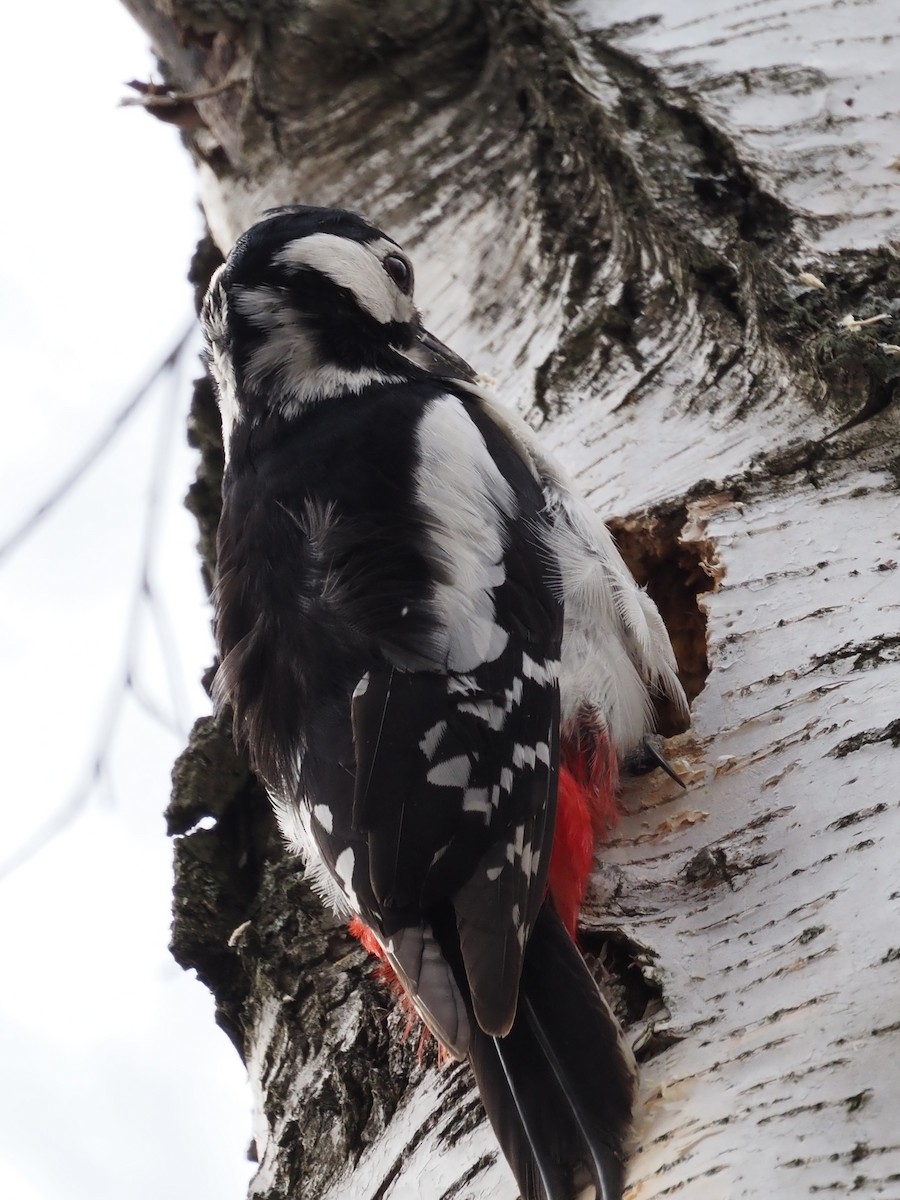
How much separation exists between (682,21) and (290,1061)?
76.0 inches

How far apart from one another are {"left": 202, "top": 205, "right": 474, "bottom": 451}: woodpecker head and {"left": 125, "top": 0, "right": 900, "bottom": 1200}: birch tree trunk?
23 centimetres

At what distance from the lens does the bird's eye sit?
7.28 ft

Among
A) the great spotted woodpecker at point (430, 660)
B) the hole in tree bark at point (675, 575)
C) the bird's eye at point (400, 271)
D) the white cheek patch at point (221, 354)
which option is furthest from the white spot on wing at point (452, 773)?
the bird's eye at point (400, 271)

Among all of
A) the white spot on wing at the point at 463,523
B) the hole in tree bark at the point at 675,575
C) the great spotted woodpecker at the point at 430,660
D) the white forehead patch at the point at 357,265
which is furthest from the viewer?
the white forehead patch at the point at 357,265

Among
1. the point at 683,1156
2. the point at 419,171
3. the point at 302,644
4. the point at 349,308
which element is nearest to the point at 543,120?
the point at 419,171

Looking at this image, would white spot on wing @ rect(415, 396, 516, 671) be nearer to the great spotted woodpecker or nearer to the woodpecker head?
the great spotted woodpecker

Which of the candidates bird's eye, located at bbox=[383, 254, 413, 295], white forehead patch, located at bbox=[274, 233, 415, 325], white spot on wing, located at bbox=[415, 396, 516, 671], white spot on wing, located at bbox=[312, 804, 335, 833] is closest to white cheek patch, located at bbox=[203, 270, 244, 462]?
white forehead patch, located at bbox=[274, 233, 415, 325]

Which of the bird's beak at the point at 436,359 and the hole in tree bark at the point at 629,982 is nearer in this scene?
the hole in tree bark at the point at 629,982

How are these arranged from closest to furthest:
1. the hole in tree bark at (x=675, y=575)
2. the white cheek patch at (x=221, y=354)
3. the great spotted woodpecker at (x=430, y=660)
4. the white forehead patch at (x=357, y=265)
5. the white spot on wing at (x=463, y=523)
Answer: the great spotted woodpecker at (x=430, y=660), the white spot on wing at (x=463, y=523), the hole in tree bark at (x=675, y=575), the white forehead patch at (x=357, y=265), the white cheek patch at (x=221, y=354)

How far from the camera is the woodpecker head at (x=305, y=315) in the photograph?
2.09m

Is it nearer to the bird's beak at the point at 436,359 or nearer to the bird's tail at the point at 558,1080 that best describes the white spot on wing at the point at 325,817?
the bird's tail at the point at 558,1080

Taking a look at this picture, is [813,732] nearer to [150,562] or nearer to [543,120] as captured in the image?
[543,120]

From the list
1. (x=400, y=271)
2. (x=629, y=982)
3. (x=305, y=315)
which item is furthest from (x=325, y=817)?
(x=400, y=271)

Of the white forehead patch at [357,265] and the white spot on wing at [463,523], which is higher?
the white forehead patch at [357,265]
